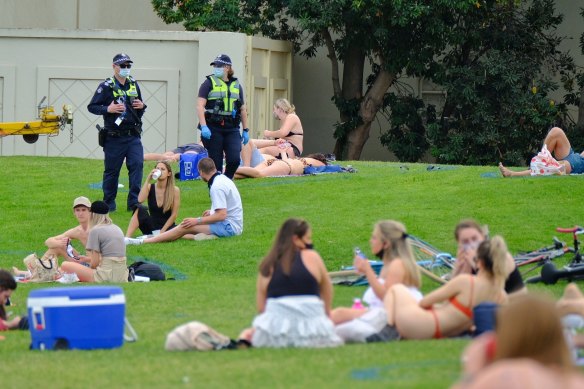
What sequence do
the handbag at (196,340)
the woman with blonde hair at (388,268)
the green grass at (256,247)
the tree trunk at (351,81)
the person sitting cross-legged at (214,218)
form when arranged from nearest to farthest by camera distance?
the green grass at (256,247) < the handbag at (196,340) < the woman with blonde hair at (388,268) < the person sitting cross-legged at (214,218) < the tree trunk at (351,81)

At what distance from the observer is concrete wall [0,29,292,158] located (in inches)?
1060

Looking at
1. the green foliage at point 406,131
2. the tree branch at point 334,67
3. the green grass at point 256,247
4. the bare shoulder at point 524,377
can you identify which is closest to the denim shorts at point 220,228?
the green grass at point 256,247

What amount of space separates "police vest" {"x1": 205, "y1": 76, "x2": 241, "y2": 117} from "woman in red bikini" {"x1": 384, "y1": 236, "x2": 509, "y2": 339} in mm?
9624

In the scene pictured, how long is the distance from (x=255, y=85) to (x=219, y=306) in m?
16.8

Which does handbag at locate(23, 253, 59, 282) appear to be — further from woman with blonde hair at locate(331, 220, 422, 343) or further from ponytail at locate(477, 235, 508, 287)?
ponytail at locate(477, 235, 508, 287)

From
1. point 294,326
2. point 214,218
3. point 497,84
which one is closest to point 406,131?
point 497,84

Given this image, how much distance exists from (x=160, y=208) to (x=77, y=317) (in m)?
7.32

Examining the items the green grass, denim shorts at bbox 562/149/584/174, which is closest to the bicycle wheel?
the green grass

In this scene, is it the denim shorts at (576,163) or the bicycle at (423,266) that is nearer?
the bicycle at (423,266)

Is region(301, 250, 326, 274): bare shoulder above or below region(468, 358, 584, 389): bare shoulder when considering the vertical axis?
below

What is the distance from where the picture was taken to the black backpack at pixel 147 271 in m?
13.7

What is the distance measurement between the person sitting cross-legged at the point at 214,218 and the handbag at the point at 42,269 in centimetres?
231

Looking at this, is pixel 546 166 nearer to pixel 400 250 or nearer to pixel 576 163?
pixel 576 163

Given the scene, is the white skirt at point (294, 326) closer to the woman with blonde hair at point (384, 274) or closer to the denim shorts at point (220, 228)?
the woman with blonde hair at point (384, 274)
